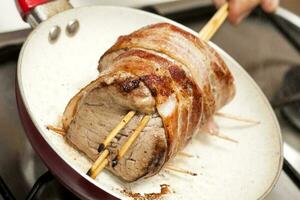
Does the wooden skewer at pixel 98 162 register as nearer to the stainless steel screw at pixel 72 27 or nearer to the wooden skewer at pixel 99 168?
the wooden skewer at pixel 99 168

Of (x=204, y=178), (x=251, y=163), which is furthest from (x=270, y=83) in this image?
(x=204, y=178)

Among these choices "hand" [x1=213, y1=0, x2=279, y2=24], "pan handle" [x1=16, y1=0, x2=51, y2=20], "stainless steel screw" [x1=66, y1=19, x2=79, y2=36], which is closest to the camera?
"pan handle" [x1=16, y1=0, x2=51, y2=20]

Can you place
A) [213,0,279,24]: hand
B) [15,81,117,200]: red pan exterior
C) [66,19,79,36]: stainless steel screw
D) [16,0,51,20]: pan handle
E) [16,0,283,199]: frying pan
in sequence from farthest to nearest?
[213,0,279,24]: hand
[66,19,79,36]: stainless steel screw
[16,0,51,20]: pan handle
[16,0,283,199]: frying pan
[15,81,117,200]: red pan exterior

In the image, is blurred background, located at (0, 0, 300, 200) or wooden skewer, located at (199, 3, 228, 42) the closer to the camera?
blurred background, located at (0, 0, 300, 200)

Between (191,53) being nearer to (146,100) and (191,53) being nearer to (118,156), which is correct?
(146,100)

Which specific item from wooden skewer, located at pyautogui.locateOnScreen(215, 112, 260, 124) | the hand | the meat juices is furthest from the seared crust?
the hand

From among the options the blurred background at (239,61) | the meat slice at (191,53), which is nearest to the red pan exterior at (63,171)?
the blurred background at (239,61)

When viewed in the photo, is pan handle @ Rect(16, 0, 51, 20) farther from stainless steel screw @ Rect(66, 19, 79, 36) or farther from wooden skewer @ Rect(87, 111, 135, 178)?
wooden skewer @ Rect(87, 111, 135, 178)
